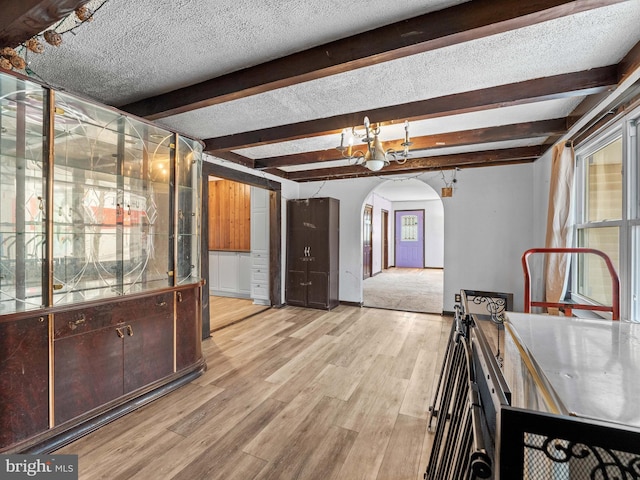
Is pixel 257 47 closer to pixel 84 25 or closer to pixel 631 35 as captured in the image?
pixel 84 25

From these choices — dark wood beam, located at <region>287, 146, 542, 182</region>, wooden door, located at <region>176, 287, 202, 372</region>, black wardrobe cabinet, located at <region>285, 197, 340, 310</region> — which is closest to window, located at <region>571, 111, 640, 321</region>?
dark wood beam, located at <region>287, 146, 542, 182</region>

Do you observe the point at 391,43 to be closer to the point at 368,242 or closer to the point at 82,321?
the point at 82,321

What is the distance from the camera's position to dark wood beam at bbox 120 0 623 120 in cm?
132

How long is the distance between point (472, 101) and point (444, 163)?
2045 mm

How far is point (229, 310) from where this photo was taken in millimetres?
4984

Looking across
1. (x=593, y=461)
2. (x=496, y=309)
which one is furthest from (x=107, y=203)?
(x=496, y=309)

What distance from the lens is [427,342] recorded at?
138 inches

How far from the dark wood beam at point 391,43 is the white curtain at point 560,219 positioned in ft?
6.29

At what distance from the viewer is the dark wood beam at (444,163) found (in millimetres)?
3863

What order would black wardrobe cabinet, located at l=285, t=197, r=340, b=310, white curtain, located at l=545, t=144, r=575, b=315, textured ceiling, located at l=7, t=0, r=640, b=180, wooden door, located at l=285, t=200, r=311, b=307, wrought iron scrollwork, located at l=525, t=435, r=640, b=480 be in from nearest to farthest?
wrought iron scrollwork, located at l=525, t=435, r=640, b=480 → textured ceiling, located at l=7, t=0, r=640, b=180 → white curtain, located at l=545, t=144, r=575, b=315 → black wardrobe cabinet, located at l=285, t=197, r=340, b=310 → wooden door, located at l=285, t=200, r=311, b=307

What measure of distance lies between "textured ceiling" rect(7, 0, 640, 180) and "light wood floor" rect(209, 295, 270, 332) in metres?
2.77

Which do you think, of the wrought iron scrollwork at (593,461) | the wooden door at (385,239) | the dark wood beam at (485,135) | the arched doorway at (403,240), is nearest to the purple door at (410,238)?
the arched doorway at (403,240)

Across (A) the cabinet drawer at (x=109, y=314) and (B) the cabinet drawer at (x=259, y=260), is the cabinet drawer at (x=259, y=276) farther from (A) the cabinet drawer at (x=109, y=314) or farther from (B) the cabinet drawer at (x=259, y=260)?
(A) the cabinet drawer at (x=109, y=314)

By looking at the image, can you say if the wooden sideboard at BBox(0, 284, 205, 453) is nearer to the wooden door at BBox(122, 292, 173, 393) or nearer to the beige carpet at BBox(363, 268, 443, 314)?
the wooden door at BBox(122, 292, 173, 393)
